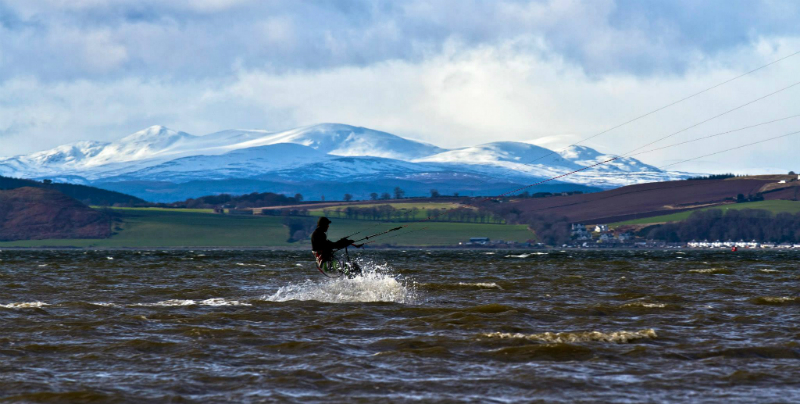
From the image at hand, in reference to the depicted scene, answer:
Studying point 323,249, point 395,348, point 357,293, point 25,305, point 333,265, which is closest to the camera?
point 395,348

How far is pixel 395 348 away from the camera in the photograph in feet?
68.9

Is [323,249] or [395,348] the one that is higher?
[323,249]

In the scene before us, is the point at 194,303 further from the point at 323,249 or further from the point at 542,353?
the point at 542,353

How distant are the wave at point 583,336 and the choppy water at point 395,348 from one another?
2.0 inches

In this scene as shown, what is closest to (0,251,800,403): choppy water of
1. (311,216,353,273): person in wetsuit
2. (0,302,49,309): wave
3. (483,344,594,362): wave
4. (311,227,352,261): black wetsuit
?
(483,344,594,362): wave

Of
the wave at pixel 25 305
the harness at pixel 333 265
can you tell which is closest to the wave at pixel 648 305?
the harness at pixel 333 265

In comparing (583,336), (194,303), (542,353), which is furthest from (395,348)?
(194,303)

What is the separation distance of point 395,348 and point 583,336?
4.42 meters

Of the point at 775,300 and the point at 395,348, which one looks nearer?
the point at 395,348

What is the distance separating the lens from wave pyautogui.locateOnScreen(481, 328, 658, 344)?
21938mm

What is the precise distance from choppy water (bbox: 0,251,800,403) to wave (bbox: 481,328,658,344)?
0.05 meters

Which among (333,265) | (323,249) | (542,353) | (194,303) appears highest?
(323,249)

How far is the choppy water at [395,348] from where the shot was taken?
1630 cm

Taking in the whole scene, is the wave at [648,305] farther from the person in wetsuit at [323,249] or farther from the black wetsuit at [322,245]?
the black wetsuit at [322,245]
